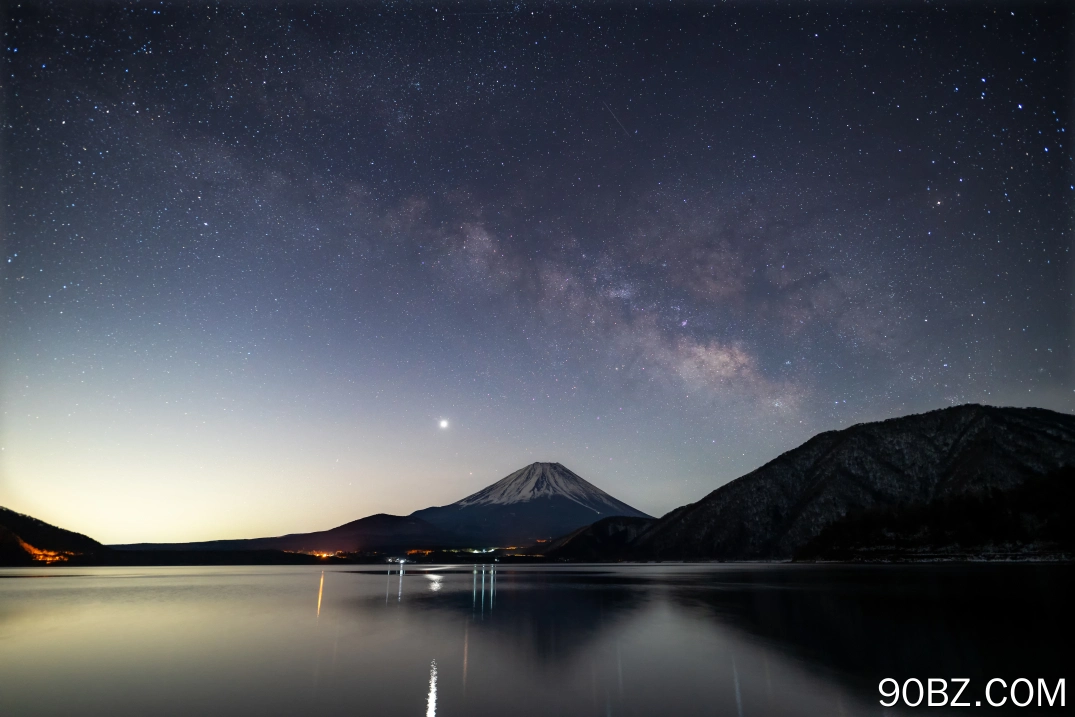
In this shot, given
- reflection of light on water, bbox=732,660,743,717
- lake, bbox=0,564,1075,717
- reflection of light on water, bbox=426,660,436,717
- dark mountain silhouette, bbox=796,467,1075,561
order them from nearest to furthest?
→ 1. reflection of light on water, bbox=426,660,436,717
2. reflection of light on water, bbox=732,660,743,717
3. lake, bbox=0,564,1075,717
4. dark mountain silhouette, bbox=796,467,1075,561

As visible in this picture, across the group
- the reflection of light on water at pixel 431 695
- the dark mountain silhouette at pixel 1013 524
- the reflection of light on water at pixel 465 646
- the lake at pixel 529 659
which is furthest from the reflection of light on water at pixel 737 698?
the dark mountain silhouette at pixel 1013 524

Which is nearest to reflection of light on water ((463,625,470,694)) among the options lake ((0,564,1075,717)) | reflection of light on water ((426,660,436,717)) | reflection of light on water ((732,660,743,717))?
lake ((0,564,1075,717))

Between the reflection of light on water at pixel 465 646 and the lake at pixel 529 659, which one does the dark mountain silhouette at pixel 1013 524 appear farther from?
the reflection of light on water at pixel 465 646

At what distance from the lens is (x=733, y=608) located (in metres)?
51.0

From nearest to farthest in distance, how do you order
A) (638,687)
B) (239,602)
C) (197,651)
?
(638,687)
(197,651)
(239,602)

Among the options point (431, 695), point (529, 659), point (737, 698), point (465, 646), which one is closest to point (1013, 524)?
point (465, 646)

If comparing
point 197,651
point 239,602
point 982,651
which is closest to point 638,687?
point 982,651

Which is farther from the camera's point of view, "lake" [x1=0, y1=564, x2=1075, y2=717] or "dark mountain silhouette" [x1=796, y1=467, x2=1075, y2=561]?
"dark mountain silhouette" [x1=796, y1=467, x2=1075, y2=561]

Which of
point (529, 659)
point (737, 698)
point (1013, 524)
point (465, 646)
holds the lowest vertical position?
point (465, 646)

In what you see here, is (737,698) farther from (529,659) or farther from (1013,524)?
(1013,524)

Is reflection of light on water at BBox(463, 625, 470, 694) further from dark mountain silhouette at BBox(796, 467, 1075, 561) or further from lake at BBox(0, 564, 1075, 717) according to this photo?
dark mountain silhouette at BBox(796, 467, 1075, 561)

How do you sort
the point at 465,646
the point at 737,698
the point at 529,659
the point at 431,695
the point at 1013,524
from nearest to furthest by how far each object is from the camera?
the point at 737,698, the point at 431,695, the point at 529,659, the point at 465,646, the point at 1013,524

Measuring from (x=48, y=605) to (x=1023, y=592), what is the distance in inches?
3722

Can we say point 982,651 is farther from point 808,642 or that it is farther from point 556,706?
point 556,706
